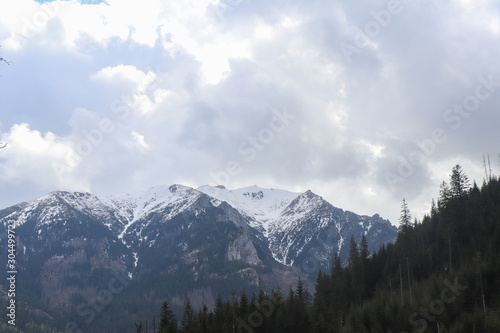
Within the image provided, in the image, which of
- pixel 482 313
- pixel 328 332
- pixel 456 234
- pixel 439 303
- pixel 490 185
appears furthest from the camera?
pixel 490 185

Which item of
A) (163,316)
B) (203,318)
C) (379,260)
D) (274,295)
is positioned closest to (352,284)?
(379,260)

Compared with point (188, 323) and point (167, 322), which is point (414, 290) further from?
point (167, 322)

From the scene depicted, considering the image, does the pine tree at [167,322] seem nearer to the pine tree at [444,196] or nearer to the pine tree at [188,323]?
the pine tree at [188,323]

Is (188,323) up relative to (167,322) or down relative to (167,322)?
down

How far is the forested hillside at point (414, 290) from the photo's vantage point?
345 feet

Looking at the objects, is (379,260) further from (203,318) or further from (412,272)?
(203,318)

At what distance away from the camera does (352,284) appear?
14450 cm

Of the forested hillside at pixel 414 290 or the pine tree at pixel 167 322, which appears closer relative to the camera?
the forested hillside at pixel 414 290

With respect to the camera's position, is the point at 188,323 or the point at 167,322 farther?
the point at 188,323

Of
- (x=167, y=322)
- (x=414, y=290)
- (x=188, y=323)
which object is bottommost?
(x=188, y=323)

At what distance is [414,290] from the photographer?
396ft

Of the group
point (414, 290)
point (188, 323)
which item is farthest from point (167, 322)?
point (414, 290)

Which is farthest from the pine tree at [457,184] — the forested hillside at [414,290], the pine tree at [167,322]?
the pine tree at [167,322]

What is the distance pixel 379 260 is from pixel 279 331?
1608 inches
